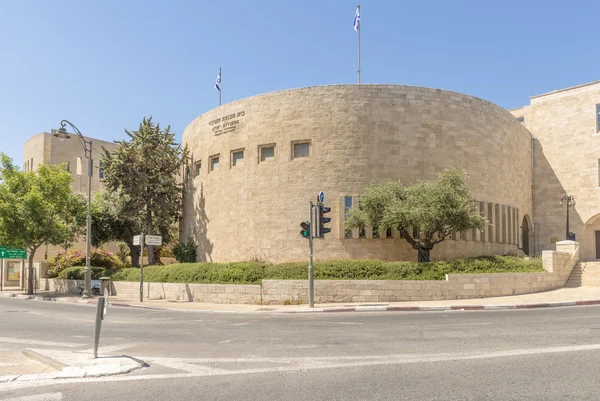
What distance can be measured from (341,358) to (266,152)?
22942 mm

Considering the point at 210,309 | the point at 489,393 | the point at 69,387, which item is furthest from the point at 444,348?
the point at 210,309

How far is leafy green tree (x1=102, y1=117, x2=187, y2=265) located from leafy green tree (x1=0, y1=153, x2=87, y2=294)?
2888 millimetres

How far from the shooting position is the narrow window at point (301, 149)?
30.1 metres

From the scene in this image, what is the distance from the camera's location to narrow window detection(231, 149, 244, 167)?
32562 mm

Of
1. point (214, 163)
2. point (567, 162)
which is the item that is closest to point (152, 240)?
point (214, 163)

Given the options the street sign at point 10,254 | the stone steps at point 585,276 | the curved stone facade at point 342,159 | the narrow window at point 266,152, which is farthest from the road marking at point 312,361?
the street sign at point 10,254

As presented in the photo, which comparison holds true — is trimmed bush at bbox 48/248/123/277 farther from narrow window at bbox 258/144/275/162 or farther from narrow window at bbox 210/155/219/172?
narrow window at bbox 258/144/275/162

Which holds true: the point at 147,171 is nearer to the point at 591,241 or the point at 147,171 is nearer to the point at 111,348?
the point at 111,348

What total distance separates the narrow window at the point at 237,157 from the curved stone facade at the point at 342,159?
8 cm

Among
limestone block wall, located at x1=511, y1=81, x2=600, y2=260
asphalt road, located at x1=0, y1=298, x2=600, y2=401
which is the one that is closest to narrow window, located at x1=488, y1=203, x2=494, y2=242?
limestone block wall, located at x1=511, y1=81, x2=600, y2=260

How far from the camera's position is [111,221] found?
125ft

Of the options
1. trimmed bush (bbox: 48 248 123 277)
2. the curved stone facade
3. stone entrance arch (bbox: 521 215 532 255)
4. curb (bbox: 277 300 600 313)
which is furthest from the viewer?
trimmed bush (bbox: 48 248 123 277)

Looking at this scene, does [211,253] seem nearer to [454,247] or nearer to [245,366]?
[454,247]

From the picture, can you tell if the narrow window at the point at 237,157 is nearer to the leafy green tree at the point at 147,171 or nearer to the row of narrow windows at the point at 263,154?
the row of narrow windows at the point at 263,154
